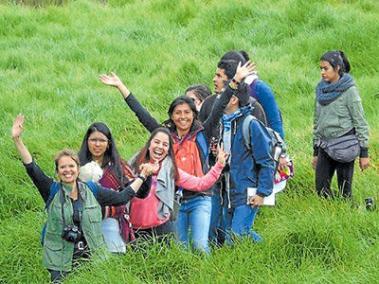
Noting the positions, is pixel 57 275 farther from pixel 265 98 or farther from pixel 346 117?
pixel 346 117

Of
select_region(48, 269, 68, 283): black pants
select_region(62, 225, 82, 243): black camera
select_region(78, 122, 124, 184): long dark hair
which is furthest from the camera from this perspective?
select_region(78, 122, 124, 184): long dark hair

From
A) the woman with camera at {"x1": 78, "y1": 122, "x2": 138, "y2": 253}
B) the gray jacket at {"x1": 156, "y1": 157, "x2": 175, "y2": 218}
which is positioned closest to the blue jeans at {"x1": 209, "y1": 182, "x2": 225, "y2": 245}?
the gray jacket at {"x1": 156, "y1": 157, "x2": 175, "y2": 218}

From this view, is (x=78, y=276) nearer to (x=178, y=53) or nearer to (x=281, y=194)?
(x=281, y=194)

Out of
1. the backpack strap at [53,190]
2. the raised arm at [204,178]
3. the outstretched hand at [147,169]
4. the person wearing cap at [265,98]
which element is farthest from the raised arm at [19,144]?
the person wearing cap at [265,98]

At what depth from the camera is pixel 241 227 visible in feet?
19.4

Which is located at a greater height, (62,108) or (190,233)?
(62,108)

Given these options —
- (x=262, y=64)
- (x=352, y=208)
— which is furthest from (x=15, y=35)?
(x=352, y=208)

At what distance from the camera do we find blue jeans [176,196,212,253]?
5.89 metres

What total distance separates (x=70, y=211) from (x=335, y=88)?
2493 mm

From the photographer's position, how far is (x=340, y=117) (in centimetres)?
664

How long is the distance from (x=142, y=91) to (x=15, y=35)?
3265mm

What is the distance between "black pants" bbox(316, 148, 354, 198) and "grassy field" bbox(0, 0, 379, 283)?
0.55 feet

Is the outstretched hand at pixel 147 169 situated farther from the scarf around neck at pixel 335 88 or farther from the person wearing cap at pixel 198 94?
the scarf around neck at pixel 335 88

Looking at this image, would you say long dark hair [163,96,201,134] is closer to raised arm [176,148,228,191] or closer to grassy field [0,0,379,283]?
raised arm [176,148,228,191]
